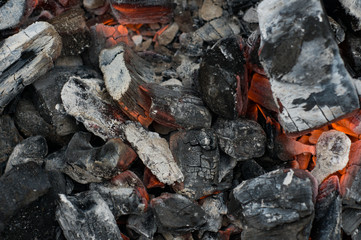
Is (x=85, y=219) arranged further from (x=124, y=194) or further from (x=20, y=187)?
(x=20, y=187)

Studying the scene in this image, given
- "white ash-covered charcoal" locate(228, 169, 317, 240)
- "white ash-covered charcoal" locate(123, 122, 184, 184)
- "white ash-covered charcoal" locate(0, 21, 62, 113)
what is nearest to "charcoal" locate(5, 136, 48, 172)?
"white ash-covered charcoal" locate(0, 21, 62, 113)

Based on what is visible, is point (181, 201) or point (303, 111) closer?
point (303, 111)

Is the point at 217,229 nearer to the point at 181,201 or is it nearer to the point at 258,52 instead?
the point at 181,201

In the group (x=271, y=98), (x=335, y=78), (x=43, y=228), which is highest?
(x=335, y=78)

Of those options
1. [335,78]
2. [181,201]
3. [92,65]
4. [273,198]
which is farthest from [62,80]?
[335,78]

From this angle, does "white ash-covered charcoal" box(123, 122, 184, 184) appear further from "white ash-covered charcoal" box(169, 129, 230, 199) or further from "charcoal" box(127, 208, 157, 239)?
"charcoal" box(127, 208, 157, 239)

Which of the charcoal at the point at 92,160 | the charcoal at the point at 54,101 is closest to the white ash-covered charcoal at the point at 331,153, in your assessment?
the charcoal at the point at 92,160
